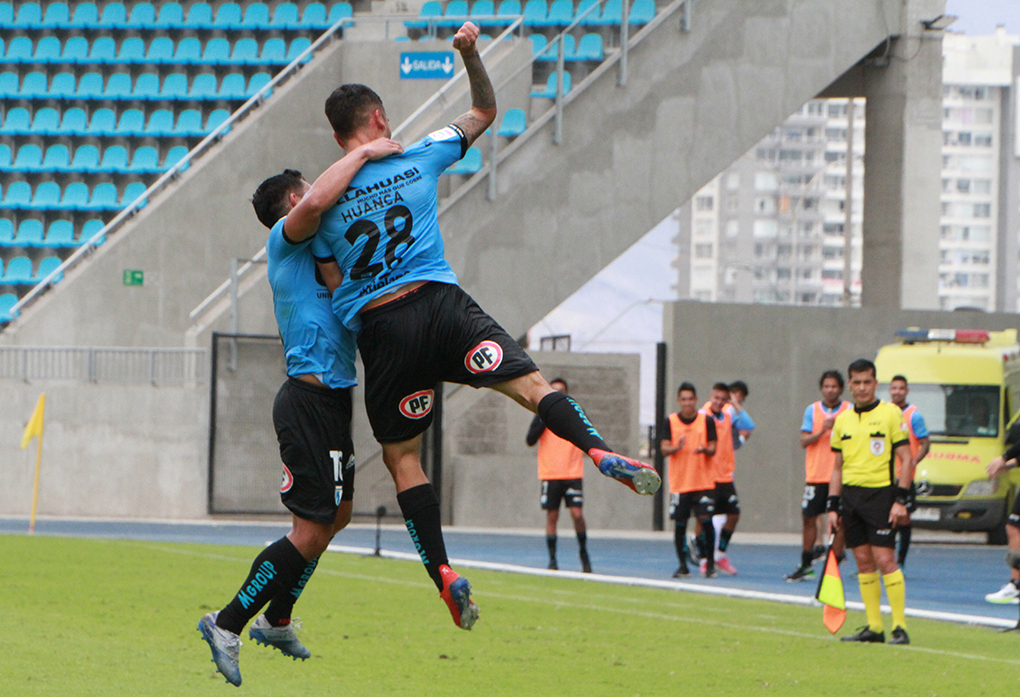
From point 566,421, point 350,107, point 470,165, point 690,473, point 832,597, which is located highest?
point 470,165

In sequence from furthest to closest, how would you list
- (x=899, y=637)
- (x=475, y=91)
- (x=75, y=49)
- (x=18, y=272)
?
(x=75, y=49) → (x=18, y=272) → (x=899, y=637) → (x=475, y=91)

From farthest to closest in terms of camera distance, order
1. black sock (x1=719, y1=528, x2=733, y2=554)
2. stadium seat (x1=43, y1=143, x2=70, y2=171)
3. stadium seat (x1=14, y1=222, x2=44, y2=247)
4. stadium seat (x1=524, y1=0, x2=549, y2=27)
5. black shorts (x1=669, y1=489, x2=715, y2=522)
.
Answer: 1. stadium seat (x1=43, y1=143, x2=70, y2=171)
2. stadium seat (x1=524, y1=0, x2=549, y2=27)
3. stadium seat (x1=14, y1=222, x2=44, y2=247)
4. black sock (x1=719, y1=528, x2=733, y2=554)
5. black shorts (x1=669, y1=489, x2=715, y2=522)

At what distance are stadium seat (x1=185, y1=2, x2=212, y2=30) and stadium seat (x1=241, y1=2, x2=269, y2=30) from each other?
0.72 m

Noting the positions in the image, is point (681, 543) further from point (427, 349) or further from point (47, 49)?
point (47, 49)

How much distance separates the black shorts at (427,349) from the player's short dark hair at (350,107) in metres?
0.71

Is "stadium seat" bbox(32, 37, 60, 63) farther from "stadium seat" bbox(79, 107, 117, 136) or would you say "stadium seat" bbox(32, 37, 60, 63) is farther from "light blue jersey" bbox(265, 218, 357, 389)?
"light blue jersey" bbox(265, 218, 357, 389)

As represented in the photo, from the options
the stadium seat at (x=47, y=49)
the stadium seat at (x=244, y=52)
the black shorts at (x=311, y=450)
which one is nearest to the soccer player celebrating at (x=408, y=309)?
the black shorts at (x=311, y=450)

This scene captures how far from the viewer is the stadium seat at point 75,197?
26297mm

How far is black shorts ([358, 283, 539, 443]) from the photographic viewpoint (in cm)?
530

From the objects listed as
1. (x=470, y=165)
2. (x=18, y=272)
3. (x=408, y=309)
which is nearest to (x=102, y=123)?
(x=18, y=272)

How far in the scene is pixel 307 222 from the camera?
17.5 feet

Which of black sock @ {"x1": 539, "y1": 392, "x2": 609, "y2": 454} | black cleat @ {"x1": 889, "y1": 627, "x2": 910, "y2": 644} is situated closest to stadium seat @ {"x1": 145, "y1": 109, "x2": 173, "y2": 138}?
black cleat @ {"x1": 889, "y1": 627, "x2": 910, "y2": 644}

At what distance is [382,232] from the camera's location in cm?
535

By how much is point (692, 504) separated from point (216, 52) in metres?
16.5
